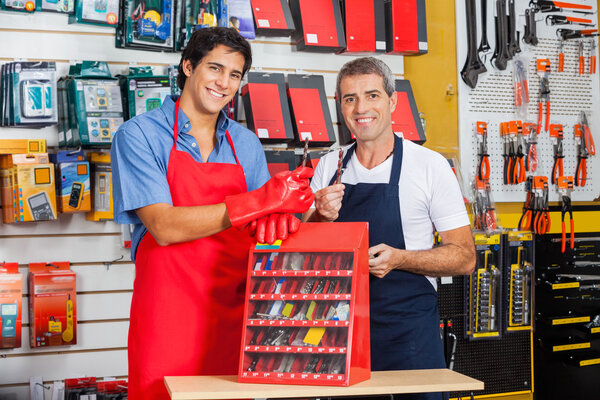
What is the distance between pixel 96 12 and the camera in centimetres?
354

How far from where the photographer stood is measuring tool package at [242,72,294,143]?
3.71 metres

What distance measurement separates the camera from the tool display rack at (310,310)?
1660mm

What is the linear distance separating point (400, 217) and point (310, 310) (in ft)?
2.36

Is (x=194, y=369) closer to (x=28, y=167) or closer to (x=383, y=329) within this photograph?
(x=383, y=329)

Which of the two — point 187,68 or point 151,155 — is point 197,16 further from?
point 151,155

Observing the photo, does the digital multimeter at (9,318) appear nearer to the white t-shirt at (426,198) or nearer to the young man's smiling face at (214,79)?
the young man's smiling face at (214,79)

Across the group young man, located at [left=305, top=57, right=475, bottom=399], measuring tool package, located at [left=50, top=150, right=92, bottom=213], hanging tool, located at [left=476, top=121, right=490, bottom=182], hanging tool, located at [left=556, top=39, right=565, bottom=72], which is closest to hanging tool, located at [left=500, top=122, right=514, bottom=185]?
hanging tool, located at [left=476, top=121, right=490, bottom=182]

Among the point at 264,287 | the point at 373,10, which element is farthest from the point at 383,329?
the point at 373,10

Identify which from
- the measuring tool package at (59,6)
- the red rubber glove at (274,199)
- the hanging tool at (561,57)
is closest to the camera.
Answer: the red rubber glove at (274,199)

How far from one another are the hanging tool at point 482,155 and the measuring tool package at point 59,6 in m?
2.99

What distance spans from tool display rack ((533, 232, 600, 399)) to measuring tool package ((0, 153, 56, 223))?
10.8 ft

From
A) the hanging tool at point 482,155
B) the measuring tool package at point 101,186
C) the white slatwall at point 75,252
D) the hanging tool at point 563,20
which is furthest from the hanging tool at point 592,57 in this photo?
the measuring tool package at point 101,186

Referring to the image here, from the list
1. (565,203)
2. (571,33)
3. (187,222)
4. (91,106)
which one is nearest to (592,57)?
(571,33)

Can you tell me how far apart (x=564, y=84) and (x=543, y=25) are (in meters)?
0.52
